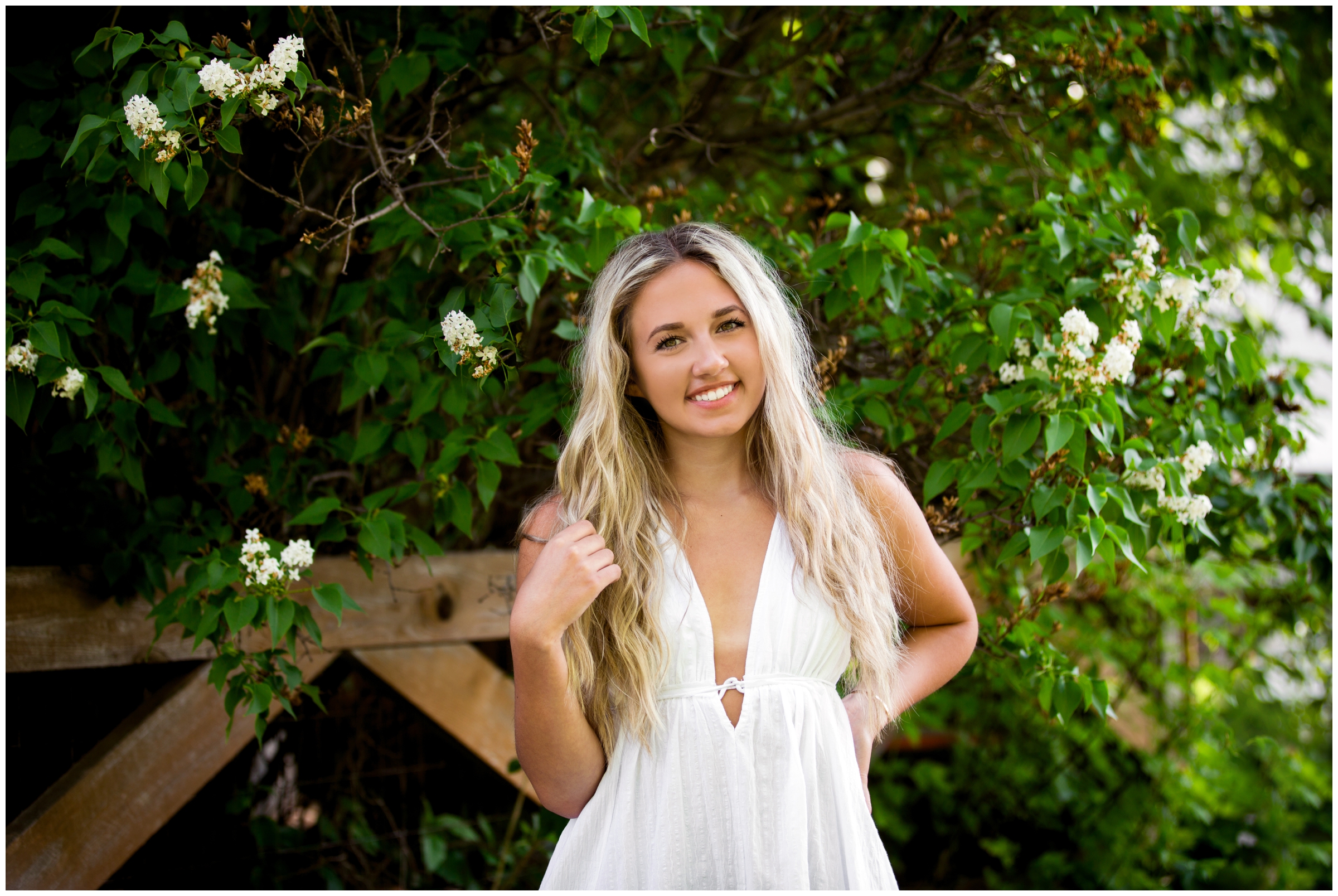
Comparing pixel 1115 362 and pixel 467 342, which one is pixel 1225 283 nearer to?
pixel 1115 362

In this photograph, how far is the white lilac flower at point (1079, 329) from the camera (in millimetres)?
1729

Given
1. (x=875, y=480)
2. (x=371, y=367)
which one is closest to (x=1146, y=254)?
(x=875, y=480)

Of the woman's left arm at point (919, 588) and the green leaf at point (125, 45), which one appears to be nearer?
the green leaf at point (125, 45)

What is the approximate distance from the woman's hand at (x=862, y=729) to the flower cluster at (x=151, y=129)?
4.61 feet

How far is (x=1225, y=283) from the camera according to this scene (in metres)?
2.01

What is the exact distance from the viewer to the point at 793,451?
1.64 metres

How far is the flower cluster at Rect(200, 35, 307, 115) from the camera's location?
1.46m

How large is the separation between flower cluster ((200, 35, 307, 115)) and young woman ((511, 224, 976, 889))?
1.95 ft

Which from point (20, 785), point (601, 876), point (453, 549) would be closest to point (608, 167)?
point (453, 549)

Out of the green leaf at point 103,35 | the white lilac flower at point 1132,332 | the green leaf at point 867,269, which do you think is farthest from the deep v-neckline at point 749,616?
the green leaf at point 103,35

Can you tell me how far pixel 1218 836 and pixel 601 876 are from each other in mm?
3347

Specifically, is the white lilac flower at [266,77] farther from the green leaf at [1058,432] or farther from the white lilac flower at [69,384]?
the green leaf at [1058,432]

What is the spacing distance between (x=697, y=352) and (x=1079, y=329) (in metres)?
0.73

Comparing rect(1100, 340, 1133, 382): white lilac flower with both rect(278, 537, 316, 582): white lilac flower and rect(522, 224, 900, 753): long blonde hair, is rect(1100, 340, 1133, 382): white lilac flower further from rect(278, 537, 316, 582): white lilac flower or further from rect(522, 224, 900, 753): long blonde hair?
rect(278, 537, 316, 582): white lilac flower
